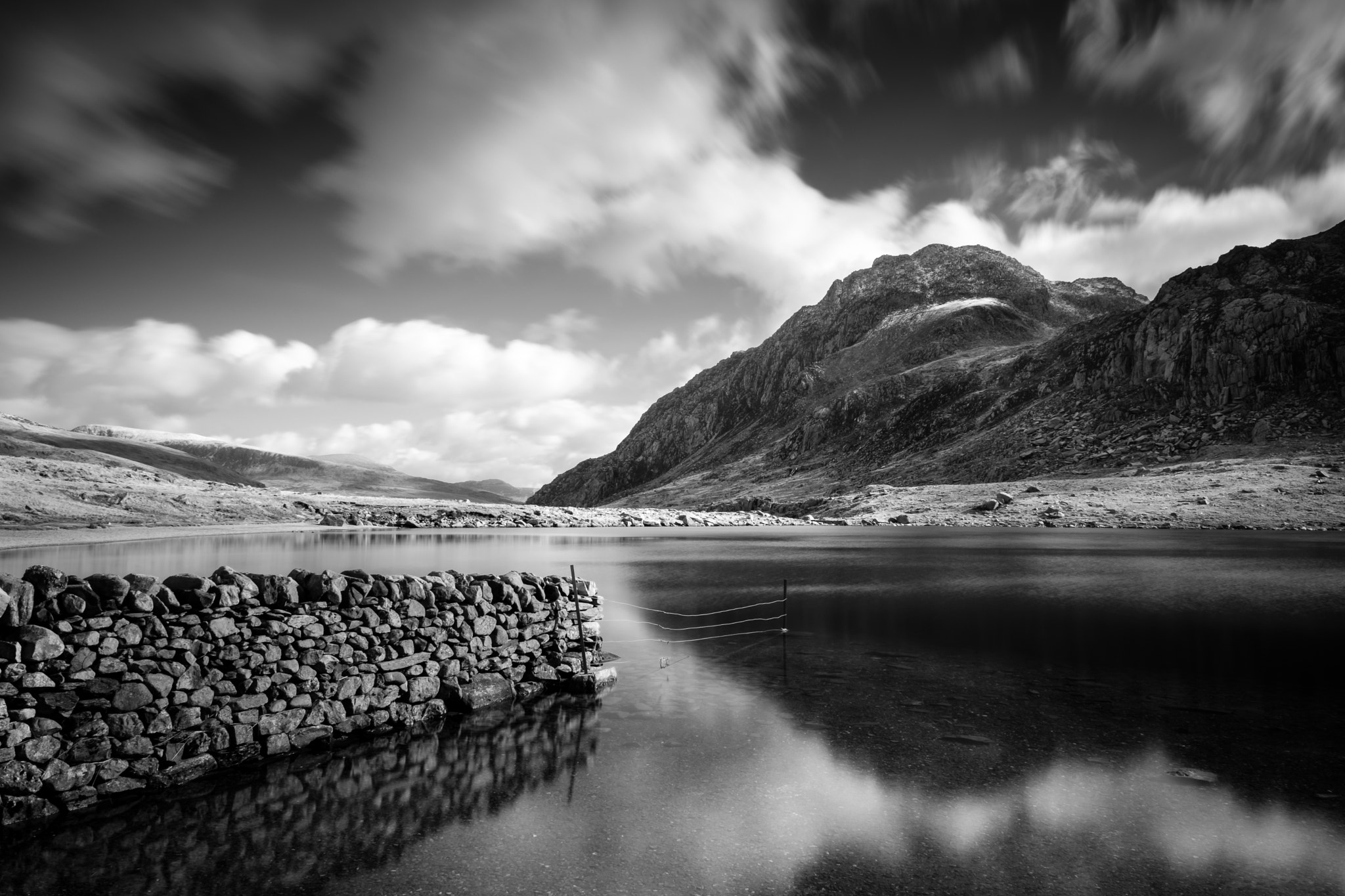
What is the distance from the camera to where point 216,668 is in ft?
40.2

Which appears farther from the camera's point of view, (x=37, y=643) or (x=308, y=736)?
(x=308, y=736)

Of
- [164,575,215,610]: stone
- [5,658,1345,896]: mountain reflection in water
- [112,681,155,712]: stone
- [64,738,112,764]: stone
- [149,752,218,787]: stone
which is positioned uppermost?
[164,575,215,610]: stone

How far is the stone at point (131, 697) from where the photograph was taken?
11008 millimetres

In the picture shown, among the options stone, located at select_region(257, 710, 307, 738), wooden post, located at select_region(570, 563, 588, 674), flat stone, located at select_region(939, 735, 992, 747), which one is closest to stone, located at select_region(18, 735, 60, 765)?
stone, located at select_region(257, 710, 307, 738)

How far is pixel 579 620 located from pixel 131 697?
10.0 meters

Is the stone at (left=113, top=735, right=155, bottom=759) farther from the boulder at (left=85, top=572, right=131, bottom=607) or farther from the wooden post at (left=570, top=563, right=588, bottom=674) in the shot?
the wooden post at (left=570, top=563, right=588, bottom=674)

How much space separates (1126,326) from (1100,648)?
7510 inches

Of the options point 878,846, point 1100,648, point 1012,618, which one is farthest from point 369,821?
point 1012,618

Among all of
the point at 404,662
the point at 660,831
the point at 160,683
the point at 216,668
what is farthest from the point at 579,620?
the point at 160,683

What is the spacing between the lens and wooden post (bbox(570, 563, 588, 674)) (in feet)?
60.8

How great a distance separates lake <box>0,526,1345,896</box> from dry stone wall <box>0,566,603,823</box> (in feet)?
2.39

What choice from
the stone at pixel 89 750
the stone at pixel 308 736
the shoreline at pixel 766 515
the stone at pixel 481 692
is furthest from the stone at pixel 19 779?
the shoreline at pixel 766 515

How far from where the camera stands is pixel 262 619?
13.0 meters

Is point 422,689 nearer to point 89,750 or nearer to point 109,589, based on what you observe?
point 89,750
